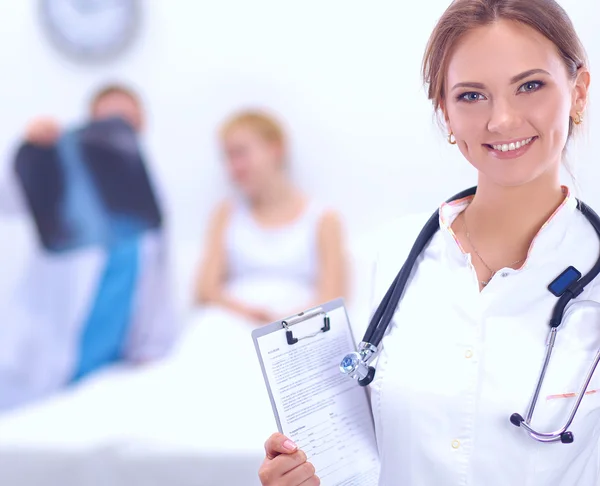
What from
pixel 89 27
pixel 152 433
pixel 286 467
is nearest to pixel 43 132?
pixel 89 27

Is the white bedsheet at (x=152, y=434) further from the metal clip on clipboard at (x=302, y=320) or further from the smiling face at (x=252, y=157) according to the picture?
the metal clip on clipboard at (x=302, y=320)

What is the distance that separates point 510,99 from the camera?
0.83m

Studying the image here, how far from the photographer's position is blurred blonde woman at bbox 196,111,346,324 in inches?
92.6

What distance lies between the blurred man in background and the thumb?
1473 millimetres

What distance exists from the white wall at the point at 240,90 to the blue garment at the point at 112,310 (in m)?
0.29

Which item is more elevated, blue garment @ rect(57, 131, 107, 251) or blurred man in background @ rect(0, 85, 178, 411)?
blue garment @ rect(57, 131, 107, 251)

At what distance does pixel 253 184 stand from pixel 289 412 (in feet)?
5.30

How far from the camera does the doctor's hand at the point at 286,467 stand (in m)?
0.89

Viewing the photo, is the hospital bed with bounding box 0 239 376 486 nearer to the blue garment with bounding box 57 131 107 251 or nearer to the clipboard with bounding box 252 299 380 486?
the blue garment with bounding box 57 131 107 251

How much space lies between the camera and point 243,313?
2.36m

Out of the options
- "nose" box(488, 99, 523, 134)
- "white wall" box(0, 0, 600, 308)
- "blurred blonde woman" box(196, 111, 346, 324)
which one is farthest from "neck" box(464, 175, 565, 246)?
"blurred blonde woman" box(196, 111, 346, 324)

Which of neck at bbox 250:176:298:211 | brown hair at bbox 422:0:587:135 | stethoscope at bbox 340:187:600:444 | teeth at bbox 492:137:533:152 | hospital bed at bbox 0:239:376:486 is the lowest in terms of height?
hospital bed at bbox 0:239:376:486

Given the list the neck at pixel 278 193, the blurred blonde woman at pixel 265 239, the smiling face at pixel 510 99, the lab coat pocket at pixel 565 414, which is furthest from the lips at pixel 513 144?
the neck at pixel 278 193

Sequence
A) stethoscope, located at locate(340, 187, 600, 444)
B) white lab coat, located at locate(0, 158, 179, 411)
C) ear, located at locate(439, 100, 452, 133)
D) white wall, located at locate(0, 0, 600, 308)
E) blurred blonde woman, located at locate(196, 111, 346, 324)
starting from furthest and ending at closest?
blurred blonde woman, located at locate(196, 111, 346, 324)
white lab coat, located at locate(0, 158, 179, 411)
white wall, located at locate(0, 0, 600, 308)
ear, located at locate(439, 100, 452, 133)
stethoscope, located at locate(340, 187, 600, 444)
